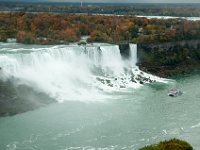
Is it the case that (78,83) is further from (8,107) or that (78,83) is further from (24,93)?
(8,107)

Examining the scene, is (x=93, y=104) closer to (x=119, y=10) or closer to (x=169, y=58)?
(x=169, y=58)

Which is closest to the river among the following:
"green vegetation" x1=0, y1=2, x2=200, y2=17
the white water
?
the white water

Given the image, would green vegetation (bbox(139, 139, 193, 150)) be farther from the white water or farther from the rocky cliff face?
the rocky cliff face

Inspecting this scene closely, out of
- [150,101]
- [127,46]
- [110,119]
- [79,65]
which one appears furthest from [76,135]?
[127,46]

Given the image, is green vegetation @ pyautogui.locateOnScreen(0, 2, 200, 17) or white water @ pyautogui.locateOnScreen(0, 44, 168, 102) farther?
green vegetation @ pyautogui.locateOnScreen(0, 2, 200, 17)

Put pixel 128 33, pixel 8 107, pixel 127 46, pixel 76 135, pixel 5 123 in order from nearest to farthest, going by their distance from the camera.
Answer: pixel 76 135 < pixel 5 123 < pixel 8 107 < pixel 127 46 < pixel 128 33

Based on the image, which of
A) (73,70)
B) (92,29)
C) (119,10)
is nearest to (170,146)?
(73,70)

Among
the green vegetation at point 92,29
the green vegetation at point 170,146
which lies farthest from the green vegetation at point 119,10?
the green vegetation at point 170,146
